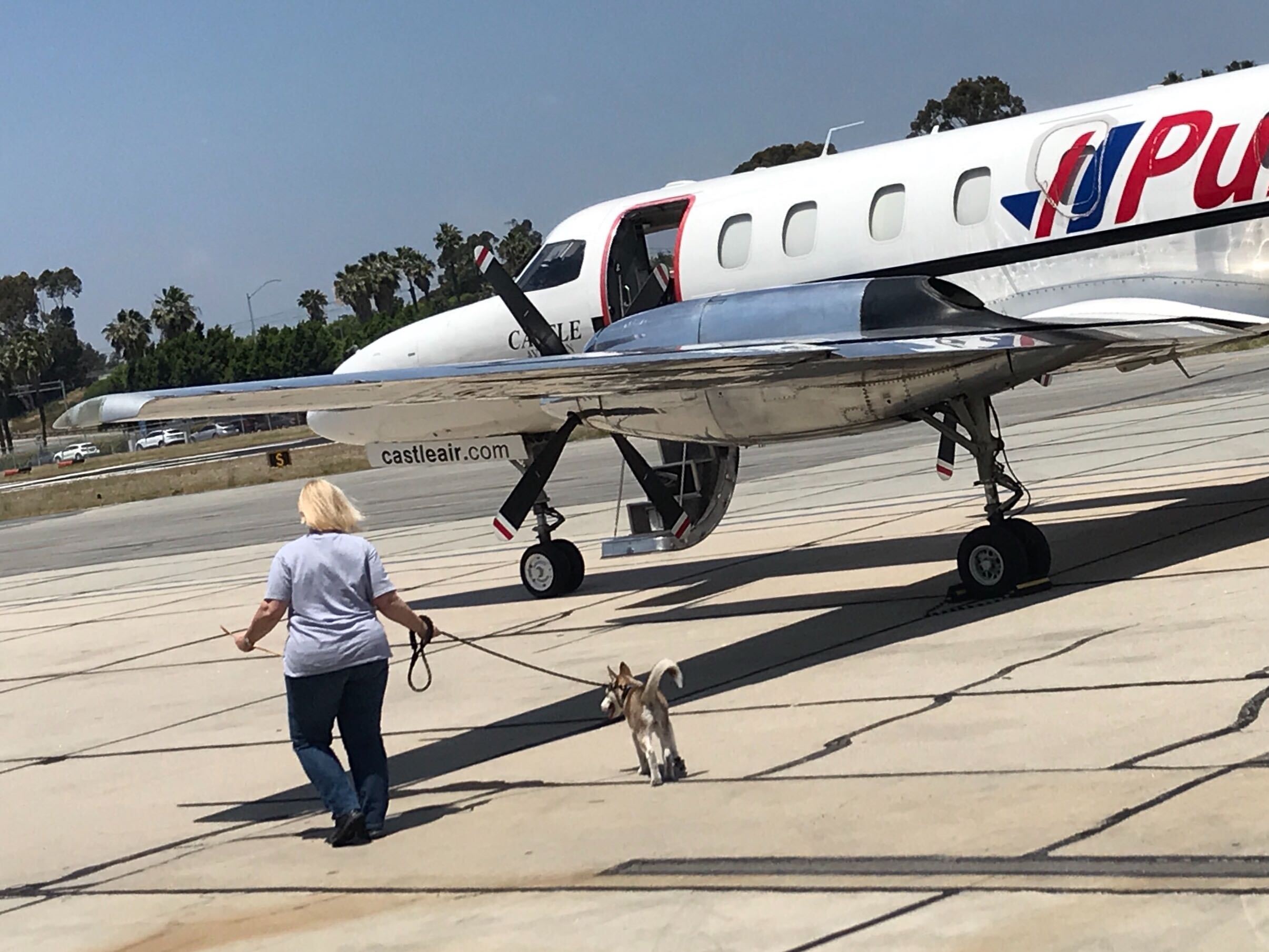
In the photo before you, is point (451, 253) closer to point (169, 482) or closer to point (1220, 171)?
point (169, 482)

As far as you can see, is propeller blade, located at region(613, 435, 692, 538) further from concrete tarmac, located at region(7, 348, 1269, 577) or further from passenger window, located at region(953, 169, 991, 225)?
concrete tarmac, located at region(7, 348, 1269, 577)

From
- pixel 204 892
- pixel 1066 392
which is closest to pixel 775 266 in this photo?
pixel 204 892

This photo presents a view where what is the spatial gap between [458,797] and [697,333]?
15.9 feet

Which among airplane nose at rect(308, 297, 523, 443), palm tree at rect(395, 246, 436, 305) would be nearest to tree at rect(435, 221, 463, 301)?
palm tree at rect(395, 246, 436, 305)

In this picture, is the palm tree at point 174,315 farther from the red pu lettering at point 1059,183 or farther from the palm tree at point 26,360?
the red pu lettering at point 1059,183

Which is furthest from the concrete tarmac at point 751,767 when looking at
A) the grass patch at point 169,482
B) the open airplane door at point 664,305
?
the grass patch at point 169,482

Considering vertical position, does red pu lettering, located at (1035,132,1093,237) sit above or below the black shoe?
above

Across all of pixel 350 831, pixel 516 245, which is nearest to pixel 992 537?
pixel 350 831

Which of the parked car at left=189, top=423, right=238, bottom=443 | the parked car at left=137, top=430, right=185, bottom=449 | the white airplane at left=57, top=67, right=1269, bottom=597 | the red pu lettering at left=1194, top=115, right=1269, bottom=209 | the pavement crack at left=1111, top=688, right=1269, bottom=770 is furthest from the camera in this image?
the parked car at left=189, top=423, right=238, bottom=443

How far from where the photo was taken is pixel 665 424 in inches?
514

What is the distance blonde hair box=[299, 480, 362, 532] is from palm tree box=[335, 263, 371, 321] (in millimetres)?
134575

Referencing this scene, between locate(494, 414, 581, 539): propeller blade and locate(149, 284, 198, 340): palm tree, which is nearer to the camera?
locate(494, 414, 581, 539): propeller blade

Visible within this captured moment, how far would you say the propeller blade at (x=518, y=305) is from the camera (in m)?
15.1

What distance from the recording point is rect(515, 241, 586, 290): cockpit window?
1573 cm
